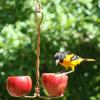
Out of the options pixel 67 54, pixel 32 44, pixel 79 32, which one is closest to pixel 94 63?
pixel 79 32

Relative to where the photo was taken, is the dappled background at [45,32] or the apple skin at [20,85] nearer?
the apple skin at [20,85]

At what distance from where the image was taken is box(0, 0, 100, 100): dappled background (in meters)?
5.20

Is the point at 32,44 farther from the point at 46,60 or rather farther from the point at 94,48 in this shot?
the point at 94,48

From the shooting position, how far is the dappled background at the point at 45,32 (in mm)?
5199

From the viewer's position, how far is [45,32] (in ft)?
17.2

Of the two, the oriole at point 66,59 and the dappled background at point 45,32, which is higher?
the oriole at point 66,59

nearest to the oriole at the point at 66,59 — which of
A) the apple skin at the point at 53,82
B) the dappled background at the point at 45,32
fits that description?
the apple skin at the point at 53,82

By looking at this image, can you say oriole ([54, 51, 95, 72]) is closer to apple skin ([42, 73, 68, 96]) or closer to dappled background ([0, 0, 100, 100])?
apple skin ([42, 73, 68, 96])

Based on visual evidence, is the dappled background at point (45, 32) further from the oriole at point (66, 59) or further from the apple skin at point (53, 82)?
the apple skin at point (53, 82)

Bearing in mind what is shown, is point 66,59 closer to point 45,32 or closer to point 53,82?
point 53,82

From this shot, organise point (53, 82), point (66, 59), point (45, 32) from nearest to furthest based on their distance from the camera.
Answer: point (53, 82)
point (66, 59)
point (45, 32)

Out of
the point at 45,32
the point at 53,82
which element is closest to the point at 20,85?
the point at 53,82

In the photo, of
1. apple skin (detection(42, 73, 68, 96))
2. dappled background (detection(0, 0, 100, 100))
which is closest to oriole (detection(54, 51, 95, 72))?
apple skin (detection(42, 73, 68, 96))

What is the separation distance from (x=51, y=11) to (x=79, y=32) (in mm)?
384
